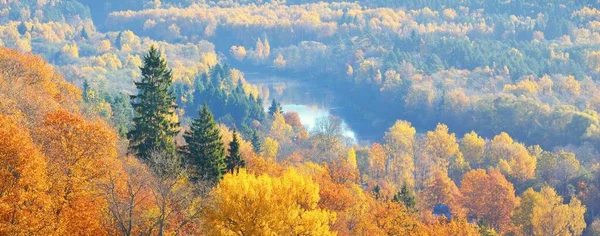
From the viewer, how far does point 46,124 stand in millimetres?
40969

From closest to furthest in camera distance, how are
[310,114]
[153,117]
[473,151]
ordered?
[153,117] → [473,151] → [310,114]

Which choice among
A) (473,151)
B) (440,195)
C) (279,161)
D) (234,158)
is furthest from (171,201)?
(473,151)

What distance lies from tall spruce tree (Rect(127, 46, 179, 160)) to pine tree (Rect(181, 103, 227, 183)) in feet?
5.19

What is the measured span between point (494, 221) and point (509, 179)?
20.7m

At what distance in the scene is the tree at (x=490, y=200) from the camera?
89062mm

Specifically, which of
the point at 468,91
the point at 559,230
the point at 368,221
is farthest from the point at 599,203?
the point at 468,91

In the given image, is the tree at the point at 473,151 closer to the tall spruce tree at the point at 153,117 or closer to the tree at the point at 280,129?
the tree at the point at 280,129

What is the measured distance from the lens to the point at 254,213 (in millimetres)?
39656

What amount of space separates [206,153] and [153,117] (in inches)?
220

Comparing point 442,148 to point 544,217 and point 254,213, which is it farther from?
point 254,213

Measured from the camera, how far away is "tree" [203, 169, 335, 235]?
39344mm

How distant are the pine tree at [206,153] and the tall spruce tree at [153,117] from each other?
1.58 metres

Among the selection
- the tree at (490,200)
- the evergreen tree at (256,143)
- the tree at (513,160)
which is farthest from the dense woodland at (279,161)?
the evergreen tree at (256,143)

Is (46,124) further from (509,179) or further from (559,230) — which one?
(509,179)
